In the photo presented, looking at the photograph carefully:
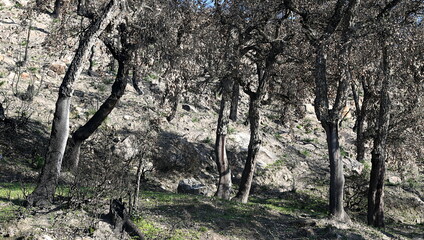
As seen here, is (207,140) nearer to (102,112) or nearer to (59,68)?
(59,68)

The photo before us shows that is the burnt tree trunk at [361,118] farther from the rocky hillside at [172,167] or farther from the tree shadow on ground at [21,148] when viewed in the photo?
the tree shadow on ground at [21,148]

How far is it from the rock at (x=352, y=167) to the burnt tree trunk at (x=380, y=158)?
7021 millimetres

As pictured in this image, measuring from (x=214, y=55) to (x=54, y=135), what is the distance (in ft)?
22.9

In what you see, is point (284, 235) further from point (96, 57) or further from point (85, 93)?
point (96, 57)

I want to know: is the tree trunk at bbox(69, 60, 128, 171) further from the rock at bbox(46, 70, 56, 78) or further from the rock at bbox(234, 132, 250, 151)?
the rock at bbox(234, 132, 250, 151)

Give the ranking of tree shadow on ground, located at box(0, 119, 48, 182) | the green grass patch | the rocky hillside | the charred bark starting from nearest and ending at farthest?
the charred bark, the rocky hillside, tree shadow on ground, located at box(0, 119, 48, 182), the green grass patch

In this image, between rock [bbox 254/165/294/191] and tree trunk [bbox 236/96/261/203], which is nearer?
tree trunk [bbox 236/96/261/203]

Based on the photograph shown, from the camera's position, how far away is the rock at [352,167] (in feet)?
70.2

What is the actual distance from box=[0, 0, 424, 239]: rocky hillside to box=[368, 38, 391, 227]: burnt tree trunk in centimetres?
73

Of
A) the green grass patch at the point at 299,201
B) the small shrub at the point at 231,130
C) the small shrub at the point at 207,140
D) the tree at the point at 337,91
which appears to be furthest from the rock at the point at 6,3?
the tree at the point at 337,91

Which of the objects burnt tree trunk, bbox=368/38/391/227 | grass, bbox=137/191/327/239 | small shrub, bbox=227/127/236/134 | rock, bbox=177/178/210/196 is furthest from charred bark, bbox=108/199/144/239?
small shrub, bbox=227/127/236/134

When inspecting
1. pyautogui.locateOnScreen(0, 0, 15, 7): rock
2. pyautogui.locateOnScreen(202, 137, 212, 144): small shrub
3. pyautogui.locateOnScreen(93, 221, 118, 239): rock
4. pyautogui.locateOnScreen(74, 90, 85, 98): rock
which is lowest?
pyautogui.locateOnScreen(93, 221, 118, 239): rock

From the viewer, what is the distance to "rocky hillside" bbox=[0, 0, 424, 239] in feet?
28.4

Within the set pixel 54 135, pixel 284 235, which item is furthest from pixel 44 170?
pixel 284 235
